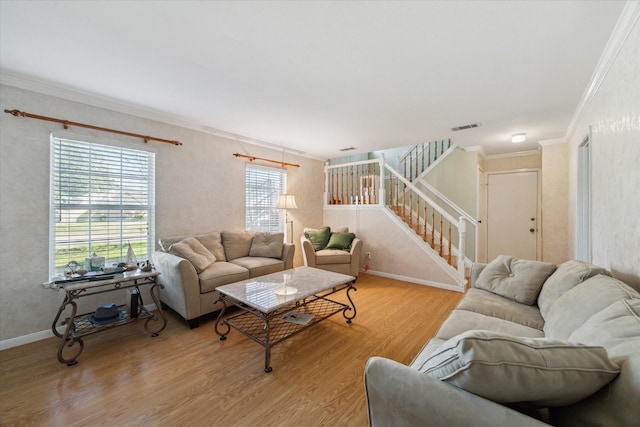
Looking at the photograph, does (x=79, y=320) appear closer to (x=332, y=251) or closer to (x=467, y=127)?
(x=332, y=251)

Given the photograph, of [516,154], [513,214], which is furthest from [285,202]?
[516,154]

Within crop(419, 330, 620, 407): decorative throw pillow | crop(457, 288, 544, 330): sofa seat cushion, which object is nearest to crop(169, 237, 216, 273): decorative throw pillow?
crop(457, 288, 544, 330): sofa seat cushion

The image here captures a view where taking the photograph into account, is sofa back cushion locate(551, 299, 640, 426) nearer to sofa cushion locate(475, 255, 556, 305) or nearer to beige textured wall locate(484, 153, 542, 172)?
sofa cushion locate(475, 255, 556, 305)

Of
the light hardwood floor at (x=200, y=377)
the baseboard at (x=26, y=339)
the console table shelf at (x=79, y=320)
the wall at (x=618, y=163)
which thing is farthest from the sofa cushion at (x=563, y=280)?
the baseboard at (x=26, y=339)

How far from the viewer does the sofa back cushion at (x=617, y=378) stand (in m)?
0.71

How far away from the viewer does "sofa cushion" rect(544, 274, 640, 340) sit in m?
1.24

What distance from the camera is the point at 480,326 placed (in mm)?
1657

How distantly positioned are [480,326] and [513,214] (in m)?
4.43

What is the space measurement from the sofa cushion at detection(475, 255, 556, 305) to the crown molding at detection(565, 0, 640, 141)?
153 centimetres

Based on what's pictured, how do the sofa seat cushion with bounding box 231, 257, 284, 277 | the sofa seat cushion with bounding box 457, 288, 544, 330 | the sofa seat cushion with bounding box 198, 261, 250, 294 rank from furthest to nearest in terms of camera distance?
the sofa seat cushion with bounding box 231, 257, 284, 277, the sofa seat cushion with bounding box 198, 261, 250, 294, the sofa seat cushion with bounding box 457, 288, 544, 330

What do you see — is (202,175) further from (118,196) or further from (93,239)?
(93,239)

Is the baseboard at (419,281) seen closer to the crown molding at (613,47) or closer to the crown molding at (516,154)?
the crown molding at (613,47)

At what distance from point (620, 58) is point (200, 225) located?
4243 millimetres

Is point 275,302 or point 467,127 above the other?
point 467,127
